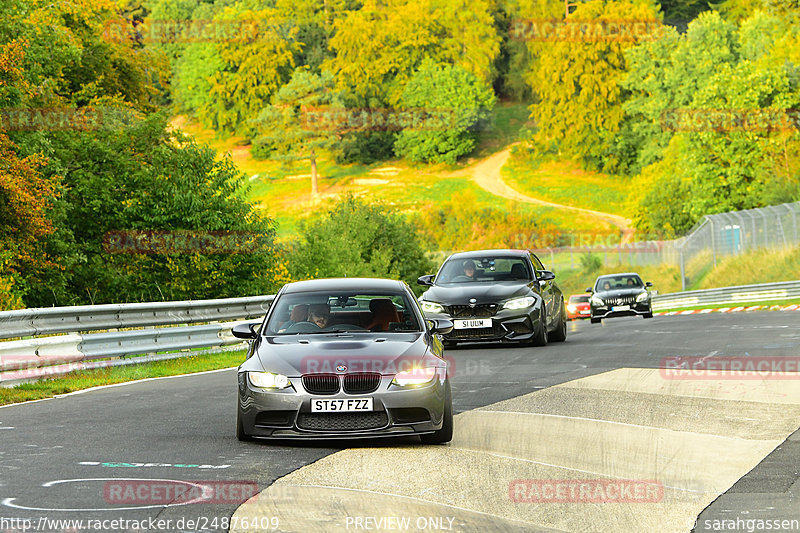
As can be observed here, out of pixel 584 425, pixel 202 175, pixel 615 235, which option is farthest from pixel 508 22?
pixel 584 425

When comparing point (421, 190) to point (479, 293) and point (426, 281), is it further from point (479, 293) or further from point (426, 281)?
point (479, 293)

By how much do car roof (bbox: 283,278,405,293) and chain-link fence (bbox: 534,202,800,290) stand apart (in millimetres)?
37934

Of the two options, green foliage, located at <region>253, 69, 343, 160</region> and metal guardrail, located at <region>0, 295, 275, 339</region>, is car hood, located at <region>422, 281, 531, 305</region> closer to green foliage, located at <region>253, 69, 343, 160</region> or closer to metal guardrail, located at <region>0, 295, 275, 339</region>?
metal guardrail, located at <region>0, 295, 275, 339</region>

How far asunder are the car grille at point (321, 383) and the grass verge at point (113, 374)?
533 cm

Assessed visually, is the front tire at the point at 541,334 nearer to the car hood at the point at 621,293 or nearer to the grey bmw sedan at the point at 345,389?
the grey bmw sedan at the point at 345,389

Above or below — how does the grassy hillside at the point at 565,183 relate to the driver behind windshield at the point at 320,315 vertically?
below

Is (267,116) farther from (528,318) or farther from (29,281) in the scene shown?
(528,318)

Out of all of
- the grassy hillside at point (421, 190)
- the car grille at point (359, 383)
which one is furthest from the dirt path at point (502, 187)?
the car grille at point (359, 383)

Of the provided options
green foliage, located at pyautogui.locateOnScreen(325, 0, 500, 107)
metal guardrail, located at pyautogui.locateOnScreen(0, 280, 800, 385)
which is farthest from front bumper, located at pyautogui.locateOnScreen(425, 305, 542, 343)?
green foliage, located at pyautogui.locateOnScreen(325, 0, 500, 107)

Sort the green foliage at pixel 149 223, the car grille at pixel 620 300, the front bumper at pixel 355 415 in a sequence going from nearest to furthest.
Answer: the front bumper at pixel 355 415
the car grille at pixel 620 300
the green foliage at pixel 149 223

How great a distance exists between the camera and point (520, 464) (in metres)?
8.53

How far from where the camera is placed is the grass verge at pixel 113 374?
45.7ft

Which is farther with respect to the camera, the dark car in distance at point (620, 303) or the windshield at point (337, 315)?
the dark car in distance at point (620, 303)

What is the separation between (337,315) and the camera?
1070 cm
